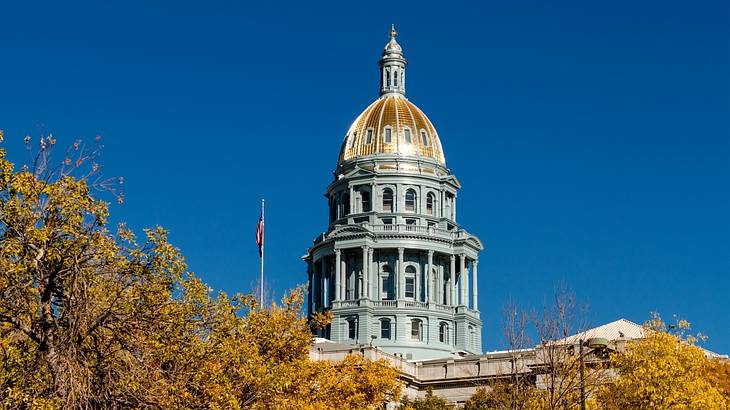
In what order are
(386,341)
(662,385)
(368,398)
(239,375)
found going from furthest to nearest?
(386,341) → (368,398) → (662,385) → (239,375)

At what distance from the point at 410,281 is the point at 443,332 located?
564 centimetres

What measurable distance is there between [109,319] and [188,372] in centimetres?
389

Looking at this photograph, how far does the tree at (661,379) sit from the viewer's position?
56031 millimetres

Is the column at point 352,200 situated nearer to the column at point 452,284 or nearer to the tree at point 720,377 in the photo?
the column at point 452,284

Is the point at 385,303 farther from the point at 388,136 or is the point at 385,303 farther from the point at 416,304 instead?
the point at 388,136

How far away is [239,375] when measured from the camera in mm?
36219

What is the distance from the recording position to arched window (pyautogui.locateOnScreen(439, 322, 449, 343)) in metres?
120

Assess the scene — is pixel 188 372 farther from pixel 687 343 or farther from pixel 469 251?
pixel 469 251

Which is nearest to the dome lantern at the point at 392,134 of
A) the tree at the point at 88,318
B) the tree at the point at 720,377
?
the tree at the point at 720,377

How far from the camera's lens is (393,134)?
412 feet

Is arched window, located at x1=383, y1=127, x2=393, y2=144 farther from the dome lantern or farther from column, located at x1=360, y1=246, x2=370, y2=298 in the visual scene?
column, located at x1=360, y1=246, x2=370, y2=298

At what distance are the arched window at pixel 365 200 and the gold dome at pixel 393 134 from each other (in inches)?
150

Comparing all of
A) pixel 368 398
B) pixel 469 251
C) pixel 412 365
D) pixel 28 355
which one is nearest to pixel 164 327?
pixel 28 355

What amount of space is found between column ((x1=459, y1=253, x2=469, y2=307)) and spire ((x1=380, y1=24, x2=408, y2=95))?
20.4 meters
